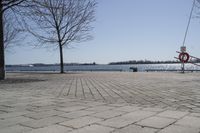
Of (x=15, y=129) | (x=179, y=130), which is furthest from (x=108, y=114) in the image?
(x=15, y=129)

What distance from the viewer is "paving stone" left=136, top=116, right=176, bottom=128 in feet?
10.8

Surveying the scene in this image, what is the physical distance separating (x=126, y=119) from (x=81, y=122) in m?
0.74

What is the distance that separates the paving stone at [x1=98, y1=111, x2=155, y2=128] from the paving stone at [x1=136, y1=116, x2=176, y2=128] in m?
0.15

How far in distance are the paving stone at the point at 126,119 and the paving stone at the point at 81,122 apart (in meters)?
0.19

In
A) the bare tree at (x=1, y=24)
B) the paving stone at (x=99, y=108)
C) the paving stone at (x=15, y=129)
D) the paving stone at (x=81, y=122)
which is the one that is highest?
the bare tree at (x=1, y=24)

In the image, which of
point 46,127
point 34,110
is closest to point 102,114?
point 46,127

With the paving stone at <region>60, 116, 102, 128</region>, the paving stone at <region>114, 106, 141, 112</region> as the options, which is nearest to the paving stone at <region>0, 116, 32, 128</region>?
Result: the paving stone at <region>60, 116, 102, 128</region>

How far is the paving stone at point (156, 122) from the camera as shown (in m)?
3.28

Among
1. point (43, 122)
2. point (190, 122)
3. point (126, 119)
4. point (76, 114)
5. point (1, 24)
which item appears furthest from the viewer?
point (1, 24)

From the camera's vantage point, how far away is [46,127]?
3.24 m

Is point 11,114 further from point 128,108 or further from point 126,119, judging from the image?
point 128,108

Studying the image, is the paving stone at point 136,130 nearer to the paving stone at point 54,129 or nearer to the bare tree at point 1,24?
the paving stone at point 54,129

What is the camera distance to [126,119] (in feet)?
12.0

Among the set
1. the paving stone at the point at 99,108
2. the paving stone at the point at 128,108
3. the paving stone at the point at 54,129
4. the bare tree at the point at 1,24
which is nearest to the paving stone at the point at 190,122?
the paving stone at the point at 128,108
